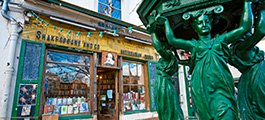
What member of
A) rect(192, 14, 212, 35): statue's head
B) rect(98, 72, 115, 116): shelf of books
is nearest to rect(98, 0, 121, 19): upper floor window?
rect(98, 72, 115, 116): shelf of books

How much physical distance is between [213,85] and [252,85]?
1.99ft

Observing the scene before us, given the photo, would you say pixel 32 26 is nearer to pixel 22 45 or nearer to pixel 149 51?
pixel 22 45

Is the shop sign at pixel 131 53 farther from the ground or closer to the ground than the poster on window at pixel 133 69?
farther from the ground

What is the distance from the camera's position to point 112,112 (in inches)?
251

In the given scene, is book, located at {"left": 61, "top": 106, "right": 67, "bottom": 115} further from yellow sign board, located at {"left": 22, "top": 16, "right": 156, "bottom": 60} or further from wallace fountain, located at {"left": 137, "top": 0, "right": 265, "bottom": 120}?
wallace fountain, located at {"left": 137, "top": 0, "right": 265, "bottom": 120}

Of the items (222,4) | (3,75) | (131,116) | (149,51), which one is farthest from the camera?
(149,51)

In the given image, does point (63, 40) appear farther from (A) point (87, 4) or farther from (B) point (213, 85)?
(B) point (213, 85)

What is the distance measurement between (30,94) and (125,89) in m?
3.18

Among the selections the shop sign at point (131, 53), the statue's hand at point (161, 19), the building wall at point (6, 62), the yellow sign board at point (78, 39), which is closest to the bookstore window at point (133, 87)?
the shop sign at point (131, 53)

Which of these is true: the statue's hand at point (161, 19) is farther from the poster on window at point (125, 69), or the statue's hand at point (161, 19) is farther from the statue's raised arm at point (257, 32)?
the poster on window at point (125, 69)

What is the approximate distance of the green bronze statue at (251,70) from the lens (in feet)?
4.83

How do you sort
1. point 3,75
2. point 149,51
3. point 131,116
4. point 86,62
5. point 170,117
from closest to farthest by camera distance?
point 170,117 < point 3,75 < point 86,62 < point 131,116 < point 149,51

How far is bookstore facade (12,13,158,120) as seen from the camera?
14.5 ft

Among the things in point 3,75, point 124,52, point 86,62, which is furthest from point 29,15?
point 124,52
